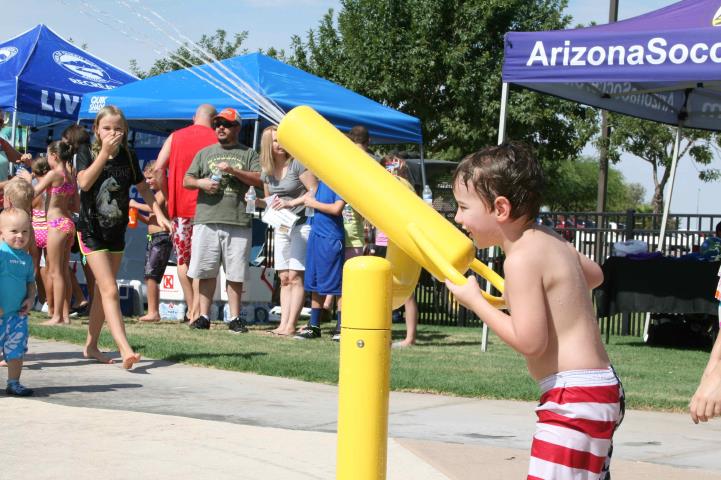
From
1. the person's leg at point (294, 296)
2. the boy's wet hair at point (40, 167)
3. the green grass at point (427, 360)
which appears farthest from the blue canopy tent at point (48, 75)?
the person's leg at point (294, 296)

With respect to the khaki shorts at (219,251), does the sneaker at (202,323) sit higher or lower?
lower

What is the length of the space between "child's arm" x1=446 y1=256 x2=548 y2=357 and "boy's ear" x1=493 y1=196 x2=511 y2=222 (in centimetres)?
15

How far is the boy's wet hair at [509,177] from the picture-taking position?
10.3 feet

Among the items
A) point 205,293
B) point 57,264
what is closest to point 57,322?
point 57,264

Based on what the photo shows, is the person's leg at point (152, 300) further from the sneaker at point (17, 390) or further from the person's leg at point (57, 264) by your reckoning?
the sneaker at point (17, 390)

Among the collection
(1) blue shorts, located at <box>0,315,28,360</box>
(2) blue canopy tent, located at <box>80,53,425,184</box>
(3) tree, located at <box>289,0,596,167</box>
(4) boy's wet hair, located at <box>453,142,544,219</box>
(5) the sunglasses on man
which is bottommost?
(1) blue shorts, located at <box>0,315,28,360</box>

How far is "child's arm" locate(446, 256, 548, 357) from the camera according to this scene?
3055 mm

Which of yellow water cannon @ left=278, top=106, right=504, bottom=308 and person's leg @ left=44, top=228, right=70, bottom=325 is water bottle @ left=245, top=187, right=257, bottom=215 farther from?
yellow water cannon @ left=278, top=106, right=504, bottom=308

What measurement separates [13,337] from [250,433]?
74.5 inches

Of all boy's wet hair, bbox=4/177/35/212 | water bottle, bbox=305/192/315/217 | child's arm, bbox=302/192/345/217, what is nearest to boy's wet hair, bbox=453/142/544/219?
boy's wet hair, bbox=4/177/35/212

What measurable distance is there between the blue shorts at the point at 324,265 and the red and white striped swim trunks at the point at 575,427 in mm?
6783

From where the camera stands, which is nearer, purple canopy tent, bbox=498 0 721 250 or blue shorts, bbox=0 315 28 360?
blue shorts, bbox=0 315 28 360

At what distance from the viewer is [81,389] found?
263 inches

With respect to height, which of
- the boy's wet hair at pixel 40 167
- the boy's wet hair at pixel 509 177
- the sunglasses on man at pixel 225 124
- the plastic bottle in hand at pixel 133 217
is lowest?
the plastic bottle in hand at pixel 133 217
